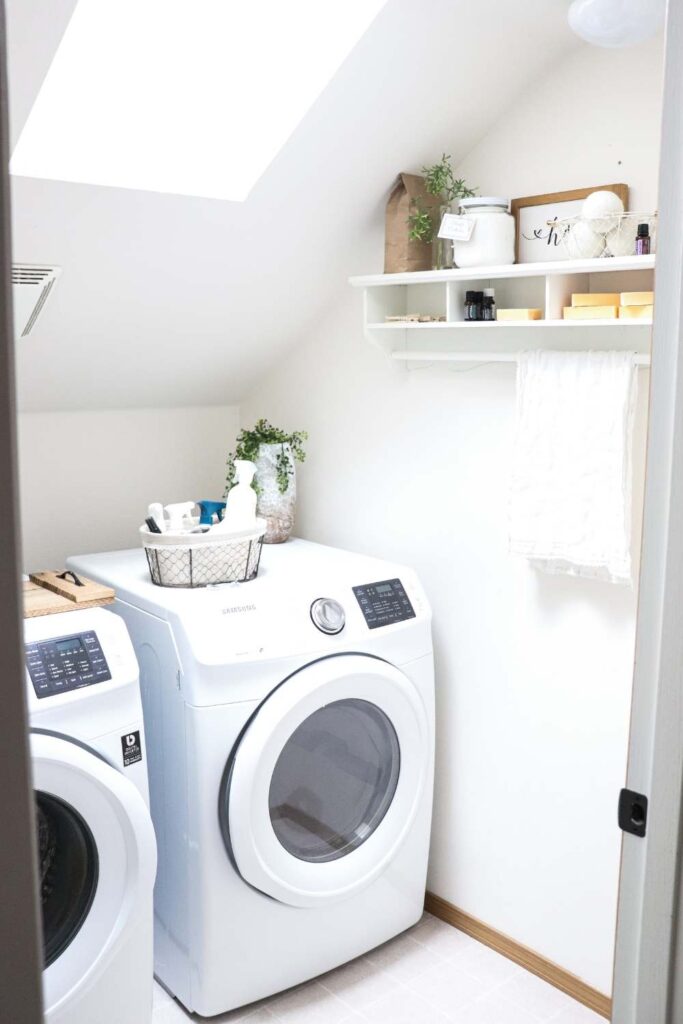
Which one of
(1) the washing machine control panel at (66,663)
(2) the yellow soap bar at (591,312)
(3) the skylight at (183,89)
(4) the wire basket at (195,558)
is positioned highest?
(3) the skylight at (183,89)

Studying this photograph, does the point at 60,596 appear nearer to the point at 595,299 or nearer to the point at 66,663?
the point at 66,663

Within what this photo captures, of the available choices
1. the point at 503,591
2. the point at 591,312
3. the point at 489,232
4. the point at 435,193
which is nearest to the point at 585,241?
the point at 591,312

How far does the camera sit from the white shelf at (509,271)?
6.32 feet

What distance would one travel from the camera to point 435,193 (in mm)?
2355

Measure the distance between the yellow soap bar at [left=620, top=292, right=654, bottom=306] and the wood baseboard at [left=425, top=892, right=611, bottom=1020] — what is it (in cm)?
159

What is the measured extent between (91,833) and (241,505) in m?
0.91

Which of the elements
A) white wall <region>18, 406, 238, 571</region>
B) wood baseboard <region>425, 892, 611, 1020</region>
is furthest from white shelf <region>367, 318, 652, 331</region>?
wood baseboard <region>425, 892, 611, 1020</region>

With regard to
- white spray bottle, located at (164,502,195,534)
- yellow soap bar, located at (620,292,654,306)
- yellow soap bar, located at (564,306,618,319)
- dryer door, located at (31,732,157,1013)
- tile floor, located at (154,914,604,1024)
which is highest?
yellow soap bar, located at (620,292,654,306)

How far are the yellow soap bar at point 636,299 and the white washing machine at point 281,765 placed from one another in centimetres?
88

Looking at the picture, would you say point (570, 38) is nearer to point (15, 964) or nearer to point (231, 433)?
point (231, 433)

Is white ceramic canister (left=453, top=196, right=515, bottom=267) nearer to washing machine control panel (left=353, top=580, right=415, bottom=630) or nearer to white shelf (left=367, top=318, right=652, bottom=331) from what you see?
white shelf (left=367, top=318, right=652, bottom=331)

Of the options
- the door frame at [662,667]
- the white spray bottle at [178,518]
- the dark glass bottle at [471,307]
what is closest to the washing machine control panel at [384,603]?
the white spray bottle at [178,518]

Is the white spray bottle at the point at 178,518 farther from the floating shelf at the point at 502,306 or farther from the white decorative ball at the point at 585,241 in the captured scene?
the white decorative ball at the point at 585,241

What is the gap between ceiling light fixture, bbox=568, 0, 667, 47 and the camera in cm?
167
